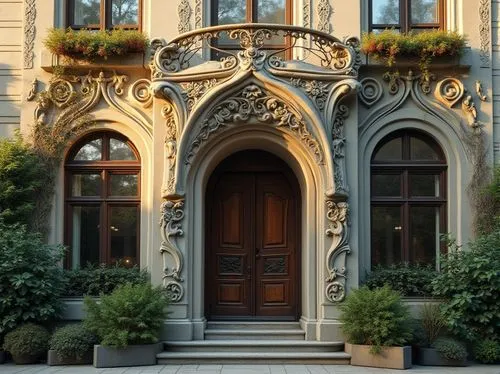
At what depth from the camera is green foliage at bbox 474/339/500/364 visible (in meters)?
11.7

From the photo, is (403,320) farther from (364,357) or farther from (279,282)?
(279,282)

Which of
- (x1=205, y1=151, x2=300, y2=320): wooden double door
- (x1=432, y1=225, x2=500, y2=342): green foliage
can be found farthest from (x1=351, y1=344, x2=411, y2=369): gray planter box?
(x1=205, y1=151, x2=300, y2=320): wooden double door

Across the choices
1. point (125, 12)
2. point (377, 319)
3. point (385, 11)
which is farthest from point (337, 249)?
point (125, 12)

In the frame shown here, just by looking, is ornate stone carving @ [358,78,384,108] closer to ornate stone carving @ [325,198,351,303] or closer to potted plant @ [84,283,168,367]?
ornate stone carving @ [325,198,351,303]

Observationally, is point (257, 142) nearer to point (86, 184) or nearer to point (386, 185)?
point (386, 185)

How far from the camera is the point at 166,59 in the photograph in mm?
12773

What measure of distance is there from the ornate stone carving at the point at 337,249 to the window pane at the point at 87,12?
594cm

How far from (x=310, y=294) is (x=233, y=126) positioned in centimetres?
338

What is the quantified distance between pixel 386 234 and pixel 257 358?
3.68 metres

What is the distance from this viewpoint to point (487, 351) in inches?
461

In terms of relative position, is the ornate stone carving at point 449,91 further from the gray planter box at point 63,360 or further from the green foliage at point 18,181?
the gray planter box at point 63,360

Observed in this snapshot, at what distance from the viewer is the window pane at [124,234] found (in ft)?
44.4

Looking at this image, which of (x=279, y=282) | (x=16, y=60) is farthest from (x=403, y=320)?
(x=16, y=60)

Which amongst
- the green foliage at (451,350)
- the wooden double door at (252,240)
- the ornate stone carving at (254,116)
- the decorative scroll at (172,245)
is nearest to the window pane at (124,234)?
the decorative scroll at (172,245)
